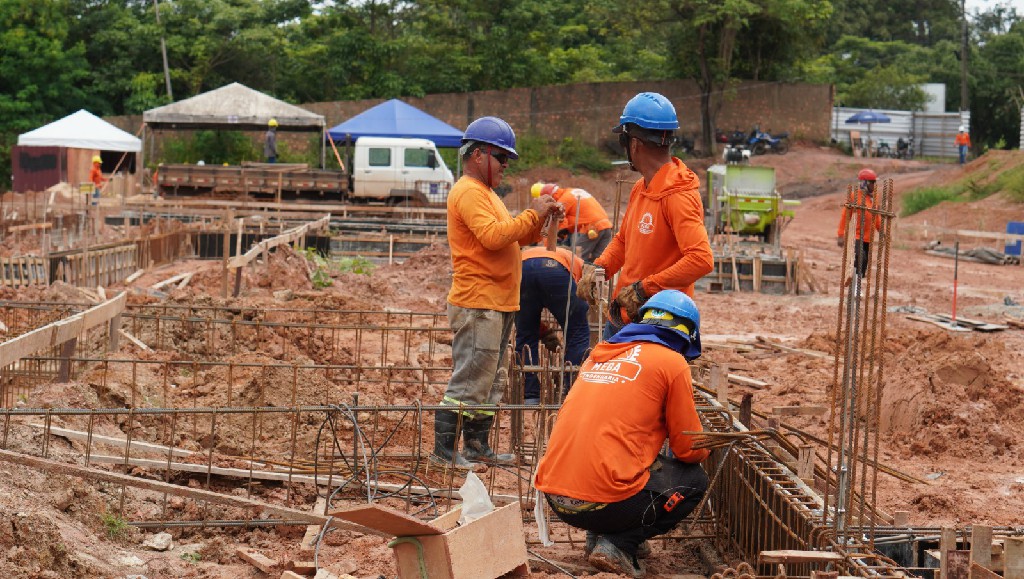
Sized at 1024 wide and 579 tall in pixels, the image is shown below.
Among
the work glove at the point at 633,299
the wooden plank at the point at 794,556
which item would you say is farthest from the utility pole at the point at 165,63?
the wooden plank at the point at 794,556

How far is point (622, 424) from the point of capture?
4.51 m

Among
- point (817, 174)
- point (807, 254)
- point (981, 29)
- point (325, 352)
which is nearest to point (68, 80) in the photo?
point (817, 174)

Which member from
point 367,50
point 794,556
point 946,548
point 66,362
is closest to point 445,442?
point 66,362

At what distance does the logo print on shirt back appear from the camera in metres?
5.53

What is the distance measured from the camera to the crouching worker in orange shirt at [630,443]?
452cm

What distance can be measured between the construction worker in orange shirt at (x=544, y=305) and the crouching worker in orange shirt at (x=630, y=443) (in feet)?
9.29

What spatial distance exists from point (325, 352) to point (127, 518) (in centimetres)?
398

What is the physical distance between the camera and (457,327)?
20.3 ft

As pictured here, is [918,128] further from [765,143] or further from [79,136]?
[79,136]

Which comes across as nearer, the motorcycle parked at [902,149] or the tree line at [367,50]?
the tree line at [367,50]

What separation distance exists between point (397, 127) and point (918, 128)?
22731 millimetres

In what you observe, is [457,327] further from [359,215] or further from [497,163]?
[359,215]

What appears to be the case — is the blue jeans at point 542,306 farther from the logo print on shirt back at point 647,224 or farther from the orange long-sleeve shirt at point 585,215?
the logo print on shirt back at point 647,224

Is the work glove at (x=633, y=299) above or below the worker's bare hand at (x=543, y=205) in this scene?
below
